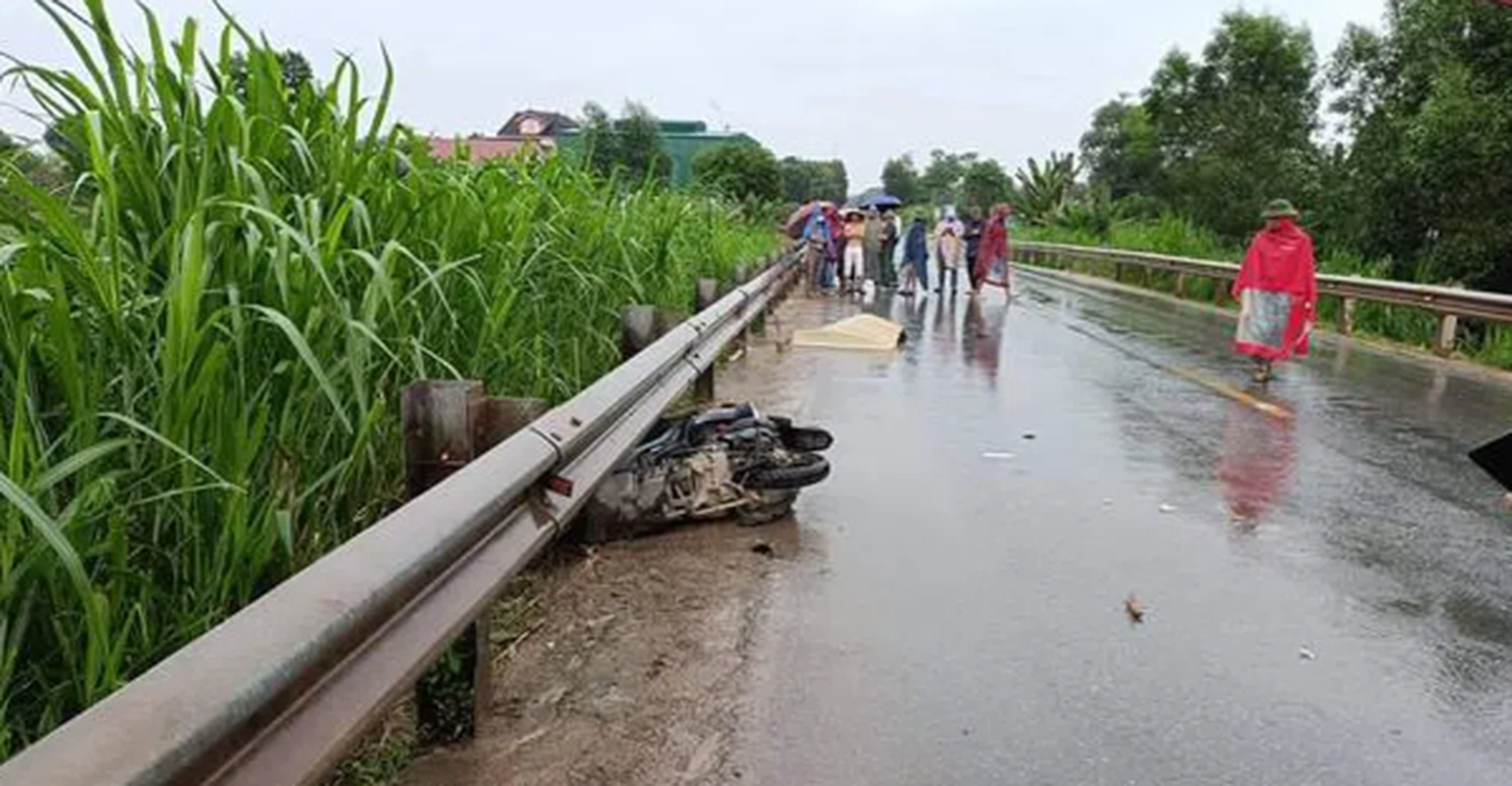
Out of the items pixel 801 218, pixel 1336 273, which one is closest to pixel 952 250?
pixel 801 218

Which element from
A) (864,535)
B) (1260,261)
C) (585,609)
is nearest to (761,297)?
(1260,261)

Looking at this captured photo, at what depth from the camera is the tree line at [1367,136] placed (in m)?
20.4

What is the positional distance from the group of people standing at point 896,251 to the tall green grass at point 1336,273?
4.40 meters

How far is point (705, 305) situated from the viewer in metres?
8.62

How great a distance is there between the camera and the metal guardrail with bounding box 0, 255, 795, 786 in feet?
4.53

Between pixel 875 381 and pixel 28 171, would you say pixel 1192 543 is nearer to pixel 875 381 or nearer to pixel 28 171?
pixel 28 171

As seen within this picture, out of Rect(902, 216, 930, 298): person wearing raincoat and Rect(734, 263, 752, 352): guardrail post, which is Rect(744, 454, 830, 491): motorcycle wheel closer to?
Rect(734, 263, 752, 352): guardrail post

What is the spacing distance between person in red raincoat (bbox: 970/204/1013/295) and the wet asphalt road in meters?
13.5

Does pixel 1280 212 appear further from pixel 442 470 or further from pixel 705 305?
pixel 442 470

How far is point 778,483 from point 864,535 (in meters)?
0.45

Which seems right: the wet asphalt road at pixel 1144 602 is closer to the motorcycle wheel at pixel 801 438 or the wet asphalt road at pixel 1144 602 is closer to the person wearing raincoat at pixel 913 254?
the motorcycle wheel at pixel 801 438

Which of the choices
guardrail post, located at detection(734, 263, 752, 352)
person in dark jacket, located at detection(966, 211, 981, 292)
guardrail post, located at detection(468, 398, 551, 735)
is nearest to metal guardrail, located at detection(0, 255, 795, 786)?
guardrail post, located at detection(468, 398, 551, 735)

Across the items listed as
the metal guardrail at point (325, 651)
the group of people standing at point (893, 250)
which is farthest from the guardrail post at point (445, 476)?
the group of people standing at point (893, 250)

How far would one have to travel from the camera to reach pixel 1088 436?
7.96 m
